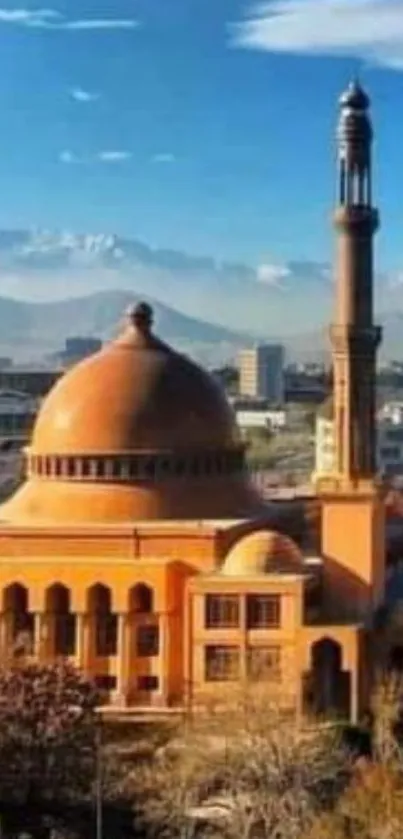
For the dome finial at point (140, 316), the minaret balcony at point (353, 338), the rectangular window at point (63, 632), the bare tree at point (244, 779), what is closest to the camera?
the bare tree at point (244, 779)

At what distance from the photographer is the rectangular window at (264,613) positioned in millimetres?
31281

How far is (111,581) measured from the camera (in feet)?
106

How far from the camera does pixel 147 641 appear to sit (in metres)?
32.6

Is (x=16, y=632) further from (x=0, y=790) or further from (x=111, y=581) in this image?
(x=0, y=790)

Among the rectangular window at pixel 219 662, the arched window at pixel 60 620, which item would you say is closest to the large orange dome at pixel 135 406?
the arched window at pixel 60 620

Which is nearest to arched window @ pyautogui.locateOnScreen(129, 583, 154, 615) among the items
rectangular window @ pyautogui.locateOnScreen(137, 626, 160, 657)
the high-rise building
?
rectangular window @ pyautogui.locateOnScreen(137, 626, 160, 657)

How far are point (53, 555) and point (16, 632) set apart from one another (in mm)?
1514

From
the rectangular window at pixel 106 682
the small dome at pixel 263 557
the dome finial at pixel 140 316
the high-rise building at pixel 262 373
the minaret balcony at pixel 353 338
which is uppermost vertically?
the high-rise building at pixel 262 373

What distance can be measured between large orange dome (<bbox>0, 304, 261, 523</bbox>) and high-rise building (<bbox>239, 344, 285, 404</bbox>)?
114941 mm

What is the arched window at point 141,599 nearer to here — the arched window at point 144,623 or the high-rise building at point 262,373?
the arched window at point 144,623

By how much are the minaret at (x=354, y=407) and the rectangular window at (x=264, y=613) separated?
4.90ft

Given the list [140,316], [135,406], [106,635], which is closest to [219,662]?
[106,635]

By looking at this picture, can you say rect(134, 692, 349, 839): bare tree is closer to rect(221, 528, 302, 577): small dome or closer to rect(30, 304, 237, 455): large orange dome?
rect(221, 528, 302, 577): small dome

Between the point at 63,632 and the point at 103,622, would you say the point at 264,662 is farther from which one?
the point at 63,632
